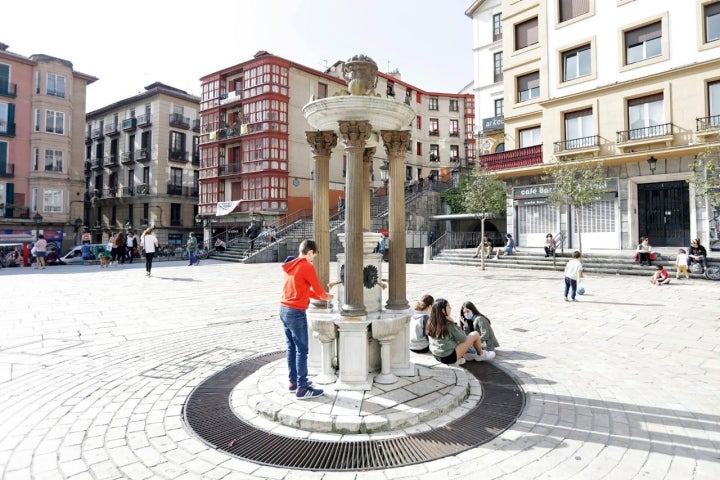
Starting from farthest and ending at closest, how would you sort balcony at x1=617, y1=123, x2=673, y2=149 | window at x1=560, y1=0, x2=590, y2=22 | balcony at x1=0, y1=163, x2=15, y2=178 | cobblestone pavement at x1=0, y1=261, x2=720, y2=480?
balcony at x1=0, y1=163, x2=15, y2=178 → window at x1=560, y1=0, x2=590, y2=22 → balcony at x1=617, y1=123, x2=673, y2=149 → cobblestone pavement at x1=0, y1=261, x2=720, y2=480

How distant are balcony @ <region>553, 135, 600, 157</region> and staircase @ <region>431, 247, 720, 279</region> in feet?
17.1

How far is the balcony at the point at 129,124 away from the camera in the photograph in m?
39.5

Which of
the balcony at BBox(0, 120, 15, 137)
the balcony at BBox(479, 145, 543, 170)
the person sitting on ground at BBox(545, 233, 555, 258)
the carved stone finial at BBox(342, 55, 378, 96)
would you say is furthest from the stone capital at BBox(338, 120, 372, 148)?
the balcony at BBox(0, 120, 15, 137)

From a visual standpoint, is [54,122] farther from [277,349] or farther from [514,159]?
[277,349]

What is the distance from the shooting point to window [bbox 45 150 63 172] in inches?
1268

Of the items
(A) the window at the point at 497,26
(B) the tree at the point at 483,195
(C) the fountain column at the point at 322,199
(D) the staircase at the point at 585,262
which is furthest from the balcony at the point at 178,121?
(C) the fountain column at the point at 322,199

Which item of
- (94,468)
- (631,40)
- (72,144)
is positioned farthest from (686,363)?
(72,144)

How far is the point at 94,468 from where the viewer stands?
312 cm

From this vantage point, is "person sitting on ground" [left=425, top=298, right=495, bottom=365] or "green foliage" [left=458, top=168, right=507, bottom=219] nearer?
"person sitting on ground" [left=425, top=298, right=495, bottom=365]

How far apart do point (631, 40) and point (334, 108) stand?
21.4m

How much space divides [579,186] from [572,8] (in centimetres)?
1087

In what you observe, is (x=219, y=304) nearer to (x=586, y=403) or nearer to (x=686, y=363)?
(x=586, y=403)

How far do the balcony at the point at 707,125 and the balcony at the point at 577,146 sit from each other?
3760 millimetres

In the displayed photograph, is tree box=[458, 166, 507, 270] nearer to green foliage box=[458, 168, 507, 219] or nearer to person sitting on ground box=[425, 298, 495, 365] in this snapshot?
green foliage box=[458, 168, 507, 219]
